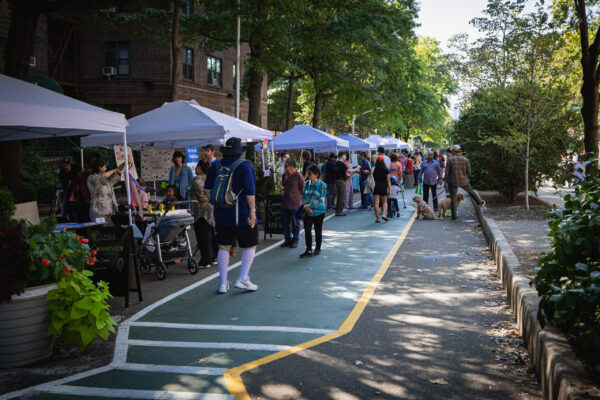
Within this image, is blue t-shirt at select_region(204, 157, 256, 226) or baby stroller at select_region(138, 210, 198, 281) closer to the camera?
blue t-shirt at select_region(204, 157, 256, 226)

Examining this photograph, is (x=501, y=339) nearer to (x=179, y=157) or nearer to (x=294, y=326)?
(x=294, y=326)

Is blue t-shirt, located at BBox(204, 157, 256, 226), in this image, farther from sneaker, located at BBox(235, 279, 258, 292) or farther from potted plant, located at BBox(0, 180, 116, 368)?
potted plant, located at BBox(0, 180, 116, 368)

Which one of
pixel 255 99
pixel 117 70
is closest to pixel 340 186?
pixel 255 99

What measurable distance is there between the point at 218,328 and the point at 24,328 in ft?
6.58

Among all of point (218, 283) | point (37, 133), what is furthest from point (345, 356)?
point (37, 133)

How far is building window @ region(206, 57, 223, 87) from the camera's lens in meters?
34.4

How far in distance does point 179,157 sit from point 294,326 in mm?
6718

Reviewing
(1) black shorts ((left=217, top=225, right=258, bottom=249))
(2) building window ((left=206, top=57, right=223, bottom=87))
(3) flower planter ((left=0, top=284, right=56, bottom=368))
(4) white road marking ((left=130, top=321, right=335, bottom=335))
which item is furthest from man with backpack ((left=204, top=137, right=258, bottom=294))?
(2) building window ((left=206, top=57, right=223, bottom=87))

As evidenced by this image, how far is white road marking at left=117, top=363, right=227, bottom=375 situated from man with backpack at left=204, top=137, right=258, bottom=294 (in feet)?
9.63

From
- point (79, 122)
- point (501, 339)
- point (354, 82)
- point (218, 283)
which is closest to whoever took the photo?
point (501, 339)

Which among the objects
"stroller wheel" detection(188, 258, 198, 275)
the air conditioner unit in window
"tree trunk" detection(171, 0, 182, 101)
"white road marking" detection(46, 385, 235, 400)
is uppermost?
the air conditioner unit in window

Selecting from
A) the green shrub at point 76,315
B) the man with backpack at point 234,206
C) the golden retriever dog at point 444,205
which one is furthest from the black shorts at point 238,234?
the golden retriever dog at point 444,205

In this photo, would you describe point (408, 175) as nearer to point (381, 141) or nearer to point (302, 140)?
point (381, 141)

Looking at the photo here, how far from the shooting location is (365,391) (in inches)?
181
